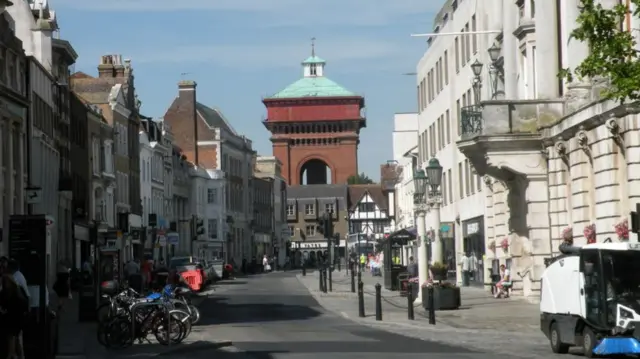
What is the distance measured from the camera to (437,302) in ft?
140

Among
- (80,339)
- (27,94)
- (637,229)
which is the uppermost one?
(27,94)

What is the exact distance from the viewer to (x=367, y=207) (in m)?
194

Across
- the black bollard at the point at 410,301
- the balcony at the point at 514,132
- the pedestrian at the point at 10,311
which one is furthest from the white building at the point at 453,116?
the pedestrian at the point at 10,311

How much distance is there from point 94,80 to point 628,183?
221ft

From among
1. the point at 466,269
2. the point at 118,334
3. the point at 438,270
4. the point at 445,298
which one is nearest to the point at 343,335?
the point at 118,334

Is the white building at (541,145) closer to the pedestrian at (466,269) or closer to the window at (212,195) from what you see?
the pedestrian at (466,269)

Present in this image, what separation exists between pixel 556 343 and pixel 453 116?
4402cm

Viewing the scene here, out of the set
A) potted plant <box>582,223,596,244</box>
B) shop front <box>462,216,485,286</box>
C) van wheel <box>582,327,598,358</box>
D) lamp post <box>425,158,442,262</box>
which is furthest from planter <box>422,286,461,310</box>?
shop front <box>462,216,485,286</box>

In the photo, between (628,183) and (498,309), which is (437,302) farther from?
(628,183)

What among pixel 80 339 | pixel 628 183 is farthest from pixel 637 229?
pixel 80 339

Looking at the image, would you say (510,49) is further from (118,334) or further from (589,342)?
(589,342)

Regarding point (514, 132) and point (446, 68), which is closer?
point (514, 132)

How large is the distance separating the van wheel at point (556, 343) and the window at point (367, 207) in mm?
167433

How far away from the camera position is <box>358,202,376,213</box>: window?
194 m
